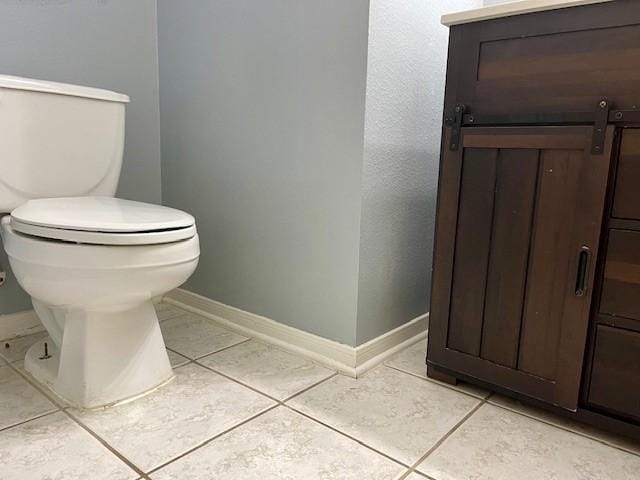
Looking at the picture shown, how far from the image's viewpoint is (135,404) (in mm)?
1085

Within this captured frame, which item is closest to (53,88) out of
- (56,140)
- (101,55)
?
(56,140)

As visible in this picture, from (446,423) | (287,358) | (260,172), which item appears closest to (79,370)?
(287,358)

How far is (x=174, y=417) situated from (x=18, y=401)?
371 millimetres

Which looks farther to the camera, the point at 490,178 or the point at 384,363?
the point at 384,363

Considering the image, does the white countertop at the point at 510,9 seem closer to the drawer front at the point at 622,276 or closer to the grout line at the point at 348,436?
the drawer front at the point at 622,276

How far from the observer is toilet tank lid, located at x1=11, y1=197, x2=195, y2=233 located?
934mm

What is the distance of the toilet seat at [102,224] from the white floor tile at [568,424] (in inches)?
33.0

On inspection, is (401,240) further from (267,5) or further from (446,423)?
(267,5)

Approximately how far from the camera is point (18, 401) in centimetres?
108

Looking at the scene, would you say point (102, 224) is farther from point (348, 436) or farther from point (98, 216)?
point (348, 436)

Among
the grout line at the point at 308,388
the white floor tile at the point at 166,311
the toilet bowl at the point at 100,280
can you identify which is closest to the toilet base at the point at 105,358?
the toilet bowl at the point at 100,280

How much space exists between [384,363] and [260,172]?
66 centimetres

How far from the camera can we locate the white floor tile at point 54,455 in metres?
0.84

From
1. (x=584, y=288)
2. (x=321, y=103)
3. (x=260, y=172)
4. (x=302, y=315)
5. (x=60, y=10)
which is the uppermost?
(x=60, y=10)
